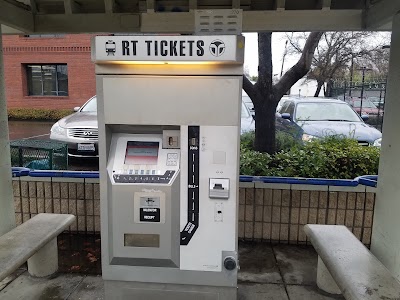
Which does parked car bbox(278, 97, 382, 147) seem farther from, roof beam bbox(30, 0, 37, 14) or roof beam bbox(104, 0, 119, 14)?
roof beam bbox(30, 0, 37, 14)

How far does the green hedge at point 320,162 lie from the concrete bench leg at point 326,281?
136cm

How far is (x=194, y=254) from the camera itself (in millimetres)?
2576

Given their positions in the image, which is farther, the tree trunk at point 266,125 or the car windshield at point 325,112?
the car windshield at point 325,112

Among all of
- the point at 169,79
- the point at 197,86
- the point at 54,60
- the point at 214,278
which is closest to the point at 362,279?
the point at 214,278

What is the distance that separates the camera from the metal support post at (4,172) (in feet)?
11.2

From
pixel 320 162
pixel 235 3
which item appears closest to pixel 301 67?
pixel 320 162

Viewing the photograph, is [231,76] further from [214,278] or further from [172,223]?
[214,278]

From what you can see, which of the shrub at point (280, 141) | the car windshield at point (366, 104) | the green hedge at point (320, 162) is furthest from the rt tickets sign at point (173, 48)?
the car windshield at point (366, 104)

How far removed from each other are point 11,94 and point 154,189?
19017mm

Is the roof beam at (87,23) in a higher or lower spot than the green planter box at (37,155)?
higher

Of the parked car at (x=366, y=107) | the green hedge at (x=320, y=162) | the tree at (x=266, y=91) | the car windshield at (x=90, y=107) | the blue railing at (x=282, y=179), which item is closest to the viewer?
the blue railing at (x=282, y=179)

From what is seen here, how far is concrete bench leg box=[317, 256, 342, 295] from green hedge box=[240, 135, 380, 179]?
4.45 feet

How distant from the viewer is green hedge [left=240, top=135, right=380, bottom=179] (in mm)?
4574

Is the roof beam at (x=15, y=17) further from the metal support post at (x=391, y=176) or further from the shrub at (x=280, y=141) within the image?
the shrub at (x=280, y=141)
